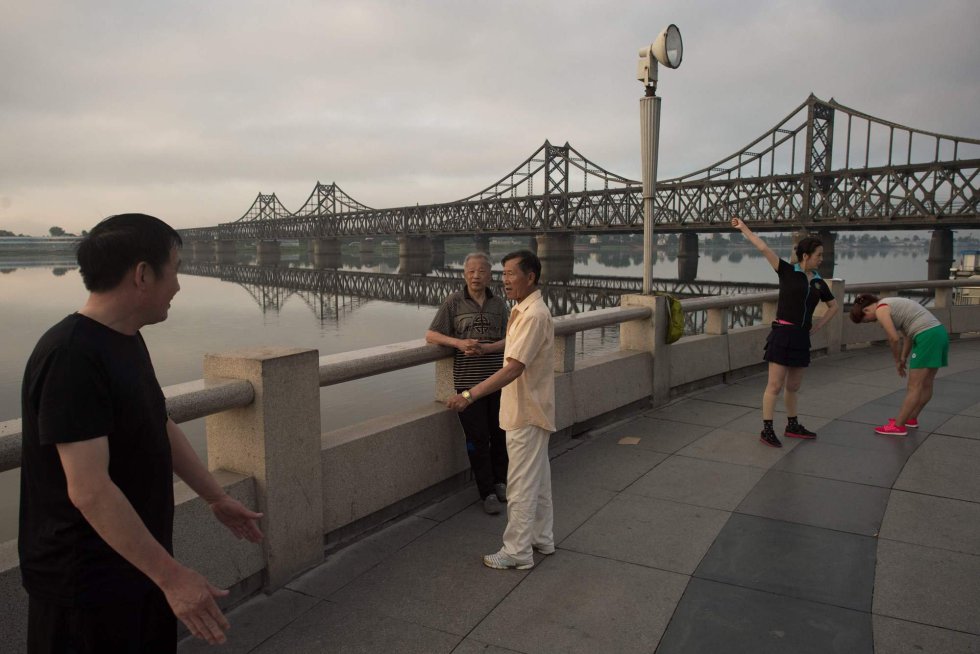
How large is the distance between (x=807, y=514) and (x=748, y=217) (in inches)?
3475

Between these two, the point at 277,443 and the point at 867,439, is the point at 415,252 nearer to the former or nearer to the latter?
the point at 867,439

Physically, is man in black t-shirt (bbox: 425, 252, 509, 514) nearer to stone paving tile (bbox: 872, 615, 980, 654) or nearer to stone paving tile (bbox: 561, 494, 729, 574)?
stone paving tile (bbox: 561, 494, 729, 574)

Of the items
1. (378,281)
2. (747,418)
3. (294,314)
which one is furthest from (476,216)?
(747,418)

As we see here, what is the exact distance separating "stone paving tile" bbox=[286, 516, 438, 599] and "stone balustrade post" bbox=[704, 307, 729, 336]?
5.32 metres

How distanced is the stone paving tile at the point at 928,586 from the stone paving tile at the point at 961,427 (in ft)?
9.77

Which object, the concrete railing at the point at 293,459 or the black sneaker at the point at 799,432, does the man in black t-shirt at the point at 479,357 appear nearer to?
the concrete railing at the point at 293,459

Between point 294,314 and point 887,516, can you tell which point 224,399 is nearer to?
point 887,516

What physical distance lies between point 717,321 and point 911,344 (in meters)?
2.34

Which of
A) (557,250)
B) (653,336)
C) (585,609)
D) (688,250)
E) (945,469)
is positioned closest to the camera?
(585,609)

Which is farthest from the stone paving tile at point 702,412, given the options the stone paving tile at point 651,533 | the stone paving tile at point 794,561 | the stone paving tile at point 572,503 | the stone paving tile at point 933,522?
the stone paving tile at point 794,561

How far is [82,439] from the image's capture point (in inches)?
66.4

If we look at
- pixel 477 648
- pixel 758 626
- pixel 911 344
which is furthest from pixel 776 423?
pixel 477 648

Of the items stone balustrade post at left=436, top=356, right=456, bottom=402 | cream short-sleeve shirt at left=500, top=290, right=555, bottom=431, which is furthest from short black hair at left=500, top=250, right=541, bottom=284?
stone balustrade post at left=436, top=356, right=456, bottom=402

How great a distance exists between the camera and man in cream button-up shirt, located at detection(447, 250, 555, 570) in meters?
3.66
